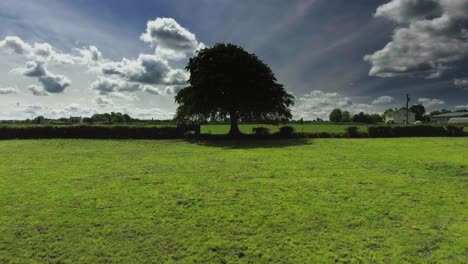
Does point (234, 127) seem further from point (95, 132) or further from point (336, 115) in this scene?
point (336, 115)

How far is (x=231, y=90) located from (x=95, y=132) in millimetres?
14839

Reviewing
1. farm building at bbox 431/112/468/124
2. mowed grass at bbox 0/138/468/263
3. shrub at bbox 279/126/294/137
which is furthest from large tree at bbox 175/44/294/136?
farm building at bbox 431/112/468/124

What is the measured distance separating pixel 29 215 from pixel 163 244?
11.4 feet

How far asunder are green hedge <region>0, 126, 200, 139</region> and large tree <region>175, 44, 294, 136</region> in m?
1.85

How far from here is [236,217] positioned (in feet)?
18.7

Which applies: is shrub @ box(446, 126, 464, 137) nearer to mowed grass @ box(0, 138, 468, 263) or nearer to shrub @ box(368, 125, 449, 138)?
shrub @ box(368, 125, 449, 138)

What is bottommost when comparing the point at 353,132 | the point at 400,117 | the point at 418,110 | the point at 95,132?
the point at 353,132

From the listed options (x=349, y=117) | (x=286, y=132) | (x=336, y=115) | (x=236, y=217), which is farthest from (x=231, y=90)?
(x=349, y=117)

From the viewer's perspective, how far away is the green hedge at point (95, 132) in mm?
28062

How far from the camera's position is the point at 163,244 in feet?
14.9

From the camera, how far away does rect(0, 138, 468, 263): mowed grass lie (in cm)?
426

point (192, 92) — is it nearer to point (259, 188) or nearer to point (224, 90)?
point (224, 90)

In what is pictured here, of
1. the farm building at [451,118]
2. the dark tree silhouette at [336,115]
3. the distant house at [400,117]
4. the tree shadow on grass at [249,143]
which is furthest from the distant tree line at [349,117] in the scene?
the tree shadow on grass at [249,143]

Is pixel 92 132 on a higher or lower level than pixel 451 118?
lower
